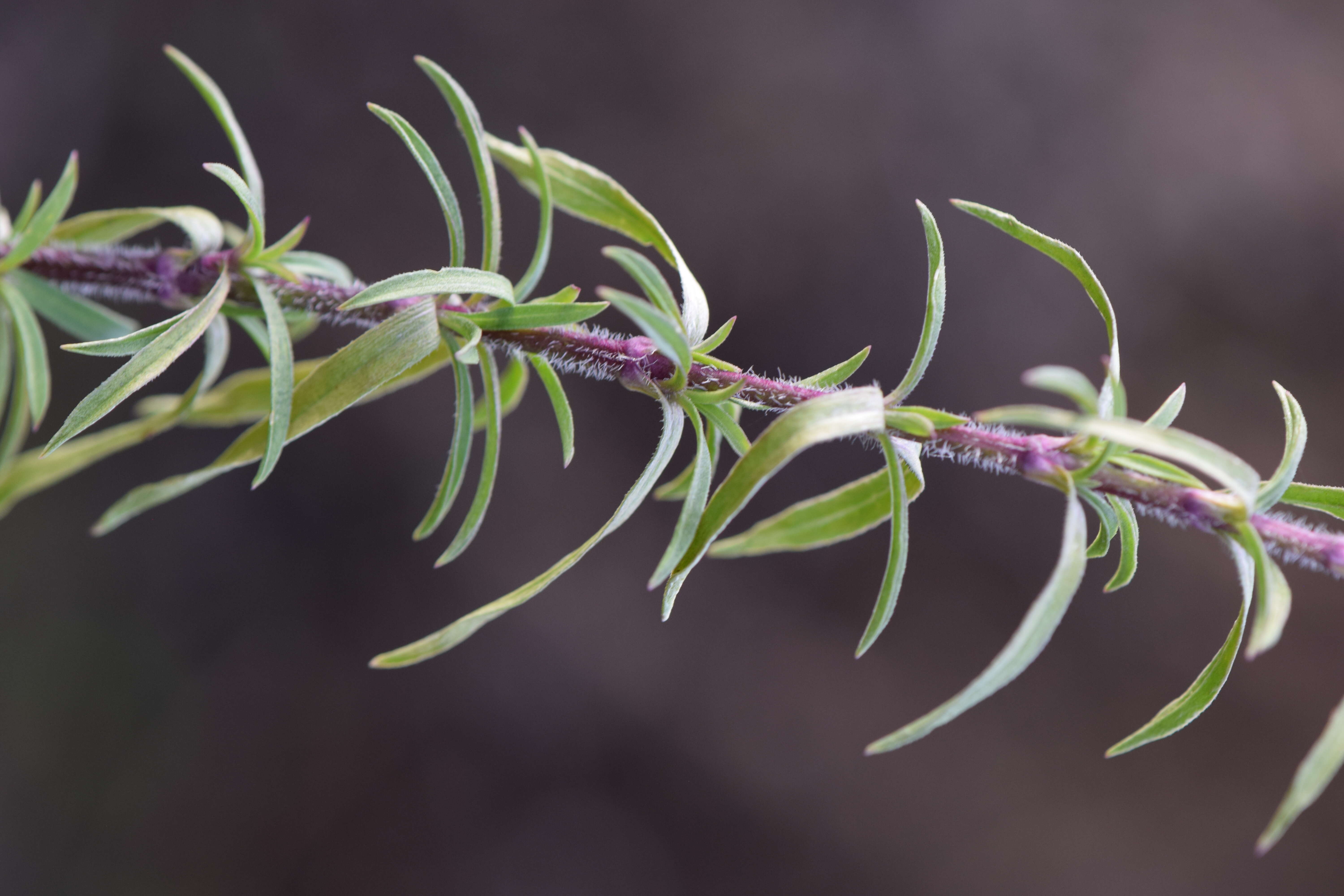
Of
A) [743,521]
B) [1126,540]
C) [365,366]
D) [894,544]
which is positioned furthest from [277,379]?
[743,521]

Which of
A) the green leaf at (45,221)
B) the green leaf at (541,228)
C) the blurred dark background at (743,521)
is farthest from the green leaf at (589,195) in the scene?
the blurred dark background at (743,521)

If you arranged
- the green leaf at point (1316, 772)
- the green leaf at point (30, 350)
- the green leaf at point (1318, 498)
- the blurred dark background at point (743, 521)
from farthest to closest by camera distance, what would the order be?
the blurred dark background at point (743, 521) → the green leaf at point (30, 350) → the green leaf at point (1318, 498) → the green leaf at point (1316, 772)

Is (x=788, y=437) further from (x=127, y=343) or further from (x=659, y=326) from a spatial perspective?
(x=127, y=343)

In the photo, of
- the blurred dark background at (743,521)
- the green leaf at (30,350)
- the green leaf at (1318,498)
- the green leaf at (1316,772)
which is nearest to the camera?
the green leaf at (1316,772)

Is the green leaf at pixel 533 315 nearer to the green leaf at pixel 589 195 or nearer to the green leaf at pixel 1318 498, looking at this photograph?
the green leaf at pixel 589 195

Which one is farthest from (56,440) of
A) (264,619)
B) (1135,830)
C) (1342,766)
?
(1342,766)

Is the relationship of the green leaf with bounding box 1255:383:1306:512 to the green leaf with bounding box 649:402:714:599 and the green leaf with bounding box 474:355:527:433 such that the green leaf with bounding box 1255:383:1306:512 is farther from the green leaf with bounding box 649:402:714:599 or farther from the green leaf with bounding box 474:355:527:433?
the green leaf with bounding box 474:355:527:433
